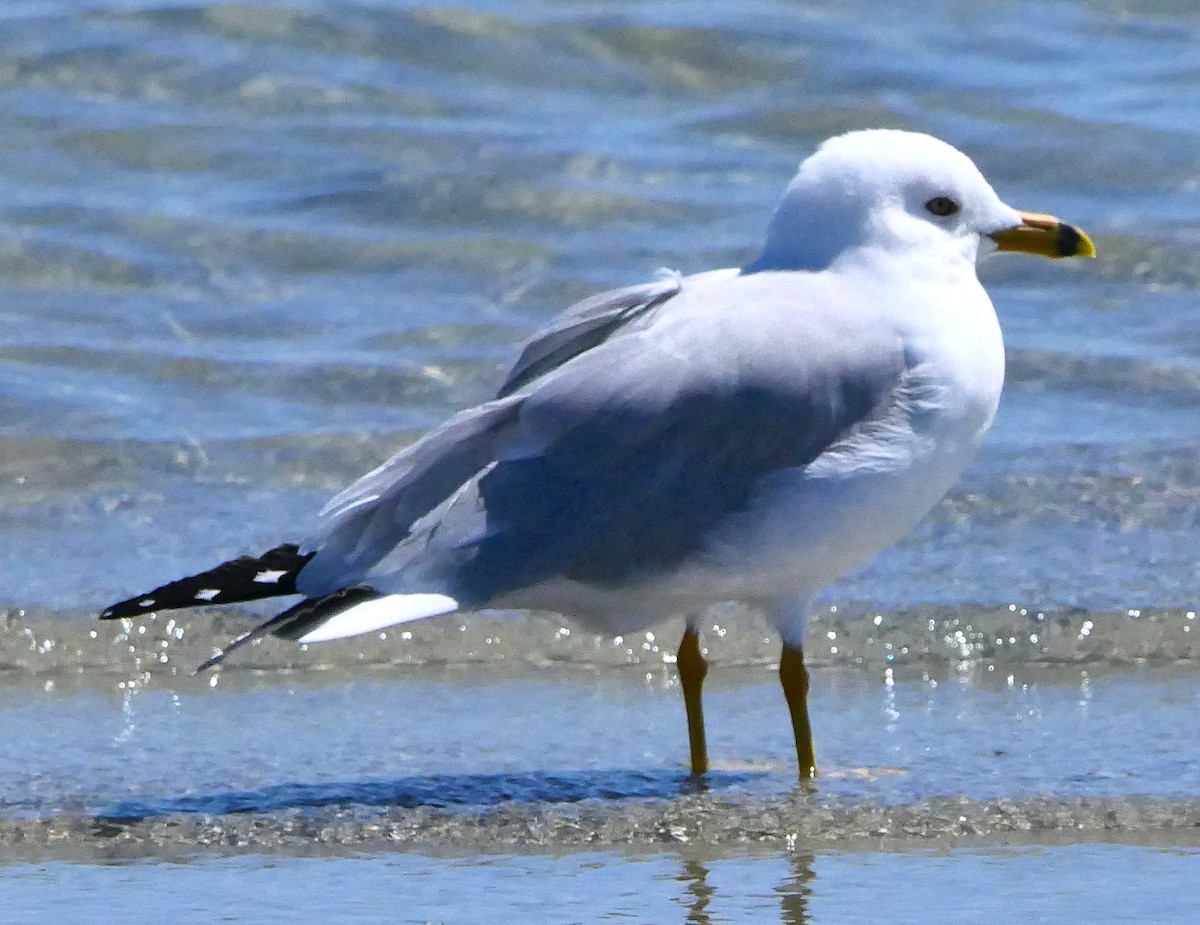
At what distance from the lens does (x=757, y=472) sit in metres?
4.10

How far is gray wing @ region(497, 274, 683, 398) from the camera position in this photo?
4266mm

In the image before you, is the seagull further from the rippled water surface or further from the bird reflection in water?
the bird reflection in water

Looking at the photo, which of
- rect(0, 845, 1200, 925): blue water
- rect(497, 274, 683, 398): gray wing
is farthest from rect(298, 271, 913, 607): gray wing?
rect(0, 845, 1200, 925): blue water

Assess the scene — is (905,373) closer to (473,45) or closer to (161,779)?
(161,779)

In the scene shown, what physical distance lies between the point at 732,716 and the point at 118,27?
7.16 meters

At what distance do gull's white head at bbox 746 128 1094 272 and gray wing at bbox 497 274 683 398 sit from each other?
21 centimetres

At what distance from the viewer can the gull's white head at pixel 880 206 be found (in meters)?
4.25

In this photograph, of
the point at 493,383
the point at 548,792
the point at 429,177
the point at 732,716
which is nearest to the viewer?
the point at 548,792

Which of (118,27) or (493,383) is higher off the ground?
(118,27)

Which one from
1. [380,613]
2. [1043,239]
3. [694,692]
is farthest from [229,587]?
[1043,239]

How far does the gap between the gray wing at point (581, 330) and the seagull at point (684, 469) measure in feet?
0.24

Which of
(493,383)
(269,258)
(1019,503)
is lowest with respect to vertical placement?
(1019,503)

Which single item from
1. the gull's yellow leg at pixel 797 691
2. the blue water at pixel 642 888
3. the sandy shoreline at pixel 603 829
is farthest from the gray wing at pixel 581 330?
the blue water at pixel 642 888

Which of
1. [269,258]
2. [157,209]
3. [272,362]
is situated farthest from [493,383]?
[157,209]
